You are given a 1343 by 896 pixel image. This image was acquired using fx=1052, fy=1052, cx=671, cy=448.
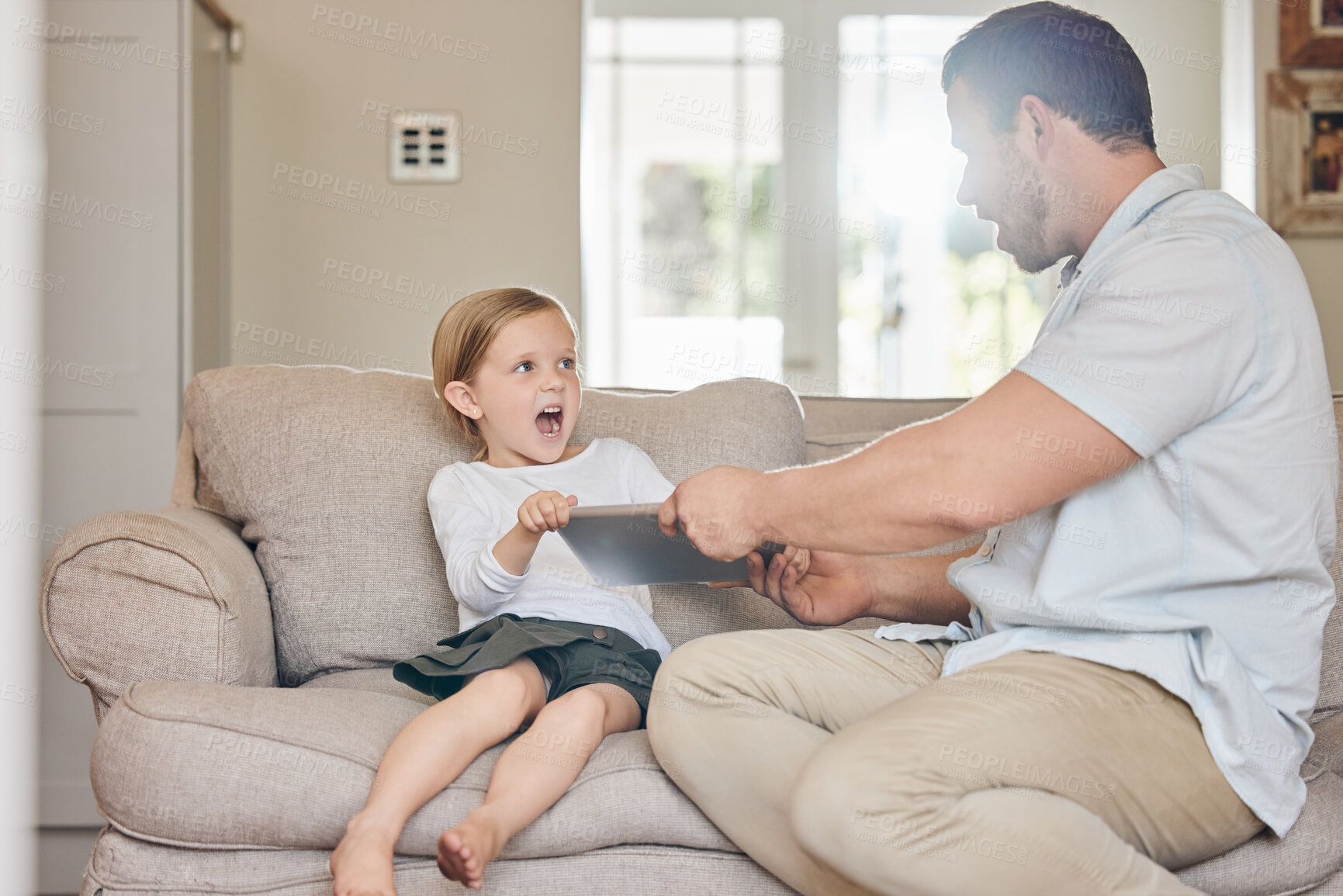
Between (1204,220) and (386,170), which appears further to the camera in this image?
(386,170)

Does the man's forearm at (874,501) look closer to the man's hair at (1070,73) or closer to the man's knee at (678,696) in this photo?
the man's knee at (678,696)

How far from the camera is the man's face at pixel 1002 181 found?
1.15 meters

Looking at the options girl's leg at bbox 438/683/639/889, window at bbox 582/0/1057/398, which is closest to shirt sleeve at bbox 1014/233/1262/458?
girl's leg at bbox 438/683/639/889

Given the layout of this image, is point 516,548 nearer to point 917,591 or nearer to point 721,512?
point 721,512

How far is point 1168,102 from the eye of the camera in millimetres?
3330

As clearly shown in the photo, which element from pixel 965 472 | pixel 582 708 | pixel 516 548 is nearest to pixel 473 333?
pixel 516 548

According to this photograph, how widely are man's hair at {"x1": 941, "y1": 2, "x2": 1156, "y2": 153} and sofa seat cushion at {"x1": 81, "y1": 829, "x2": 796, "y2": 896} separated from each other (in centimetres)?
85

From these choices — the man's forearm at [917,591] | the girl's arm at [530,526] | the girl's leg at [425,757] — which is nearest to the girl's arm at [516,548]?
the girl's arm at [530,526]

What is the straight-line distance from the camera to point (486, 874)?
3.58ft

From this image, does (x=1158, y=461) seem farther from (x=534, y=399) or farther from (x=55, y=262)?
(x=55, y=262)

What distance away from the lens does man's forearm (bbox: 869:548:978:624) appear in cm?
138

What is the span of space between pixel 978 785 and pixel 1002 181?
646 millimetres

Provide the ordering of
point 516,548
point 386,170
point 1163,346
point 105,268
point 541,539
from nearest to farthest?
point 1163,346, point 516,548, point 541,539, point 105,268, point 386,170

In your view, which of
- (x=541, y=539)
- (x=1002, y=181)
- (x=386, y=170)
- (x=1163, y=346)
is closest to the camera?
(x=1163, y=346)
